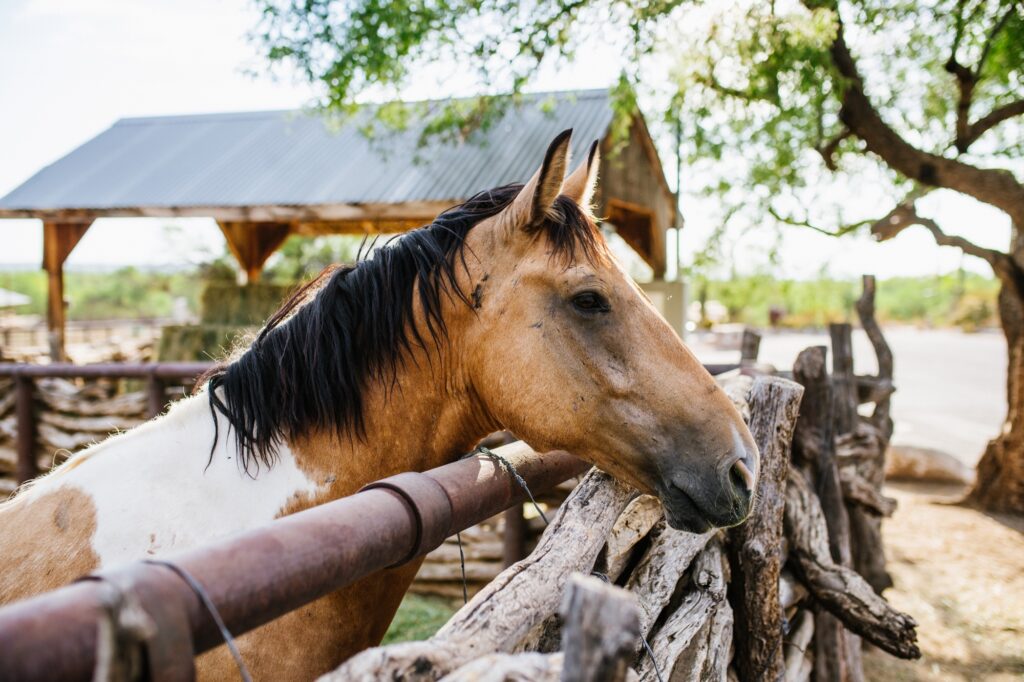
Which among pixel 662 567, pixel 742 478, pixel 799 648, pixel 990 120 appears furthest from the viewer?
pixel 990 120

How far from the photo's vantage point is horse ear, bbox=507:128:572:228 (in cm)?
173

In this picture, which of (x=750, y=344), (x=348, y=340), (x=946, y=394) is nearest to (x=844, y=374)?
(x=750, y=344)

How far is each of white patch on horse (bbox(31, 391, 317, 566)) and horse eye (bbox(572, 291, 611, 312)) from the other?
0.90m

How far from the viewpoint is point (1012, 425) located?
25.5 feet

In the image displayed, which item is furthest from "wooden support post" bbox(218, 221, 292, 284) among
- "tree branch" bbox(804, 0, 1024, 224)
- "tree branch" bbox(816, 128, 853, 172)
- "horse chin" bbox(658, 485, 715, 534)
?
"horse chin" bbox(658, 485, 715, 534)

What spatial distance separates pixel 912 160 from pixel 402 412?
7.58 metres

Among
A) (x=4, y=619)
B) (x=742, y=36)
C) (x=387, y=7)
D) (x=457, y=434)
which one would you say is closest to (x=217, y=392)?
(x=457, y=434)

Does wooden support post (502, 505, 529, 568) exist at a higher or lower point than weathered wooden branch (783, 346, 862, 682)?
lower

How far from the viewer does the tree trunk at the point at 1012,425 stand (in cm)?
766

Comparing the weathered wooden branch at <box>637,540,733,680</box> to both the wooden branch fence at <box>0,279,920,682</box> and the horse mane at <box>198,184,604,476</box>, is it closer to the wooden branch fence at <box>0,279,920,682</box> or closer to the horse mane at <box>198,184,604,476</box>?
the wooden branch fence at <box>0,279,920,682</box>

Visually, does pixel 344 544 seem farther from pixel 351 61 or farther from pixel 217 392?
pixel 351 61

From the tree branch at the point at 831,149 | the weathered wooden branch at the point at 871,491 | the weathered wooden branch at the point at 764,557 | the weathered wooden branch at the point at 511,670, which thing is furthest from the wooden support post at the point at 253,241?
the weathered wooden branch at the point at 511,670

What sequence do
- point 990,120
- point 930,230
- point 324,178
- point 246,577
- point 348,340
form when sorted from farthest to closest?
point 324,178, point 930,230, point 990,120, point 348,340, point 246,577

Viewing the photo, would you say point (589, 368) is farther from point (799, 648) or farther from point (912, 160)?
point (912, 160)
